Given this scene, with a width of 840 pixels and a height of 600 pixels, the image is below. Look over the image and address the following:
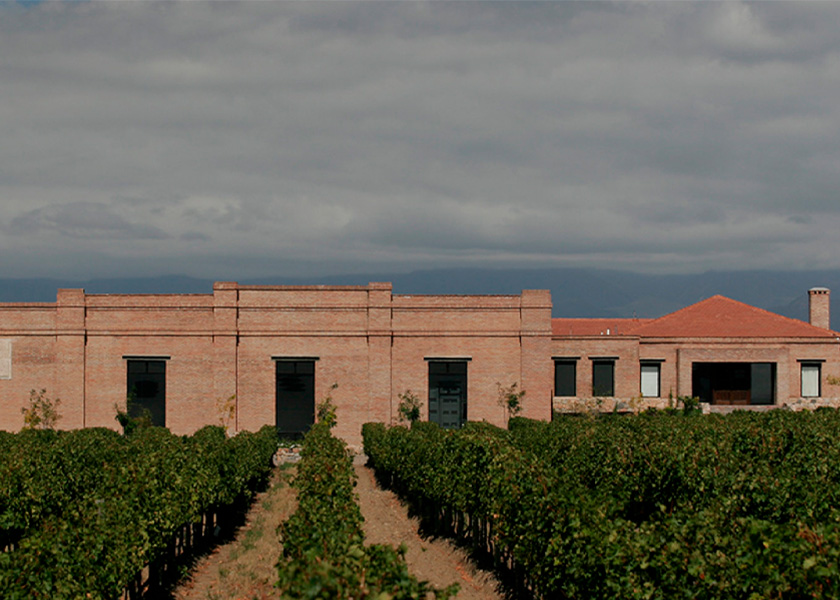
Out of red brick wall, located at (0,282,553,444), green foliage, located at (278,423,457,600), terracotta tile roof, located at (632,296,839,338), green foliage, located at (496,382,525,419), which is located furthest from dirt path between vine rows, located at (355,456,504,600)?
terracotta tile roof, located at (632,296,839,338)

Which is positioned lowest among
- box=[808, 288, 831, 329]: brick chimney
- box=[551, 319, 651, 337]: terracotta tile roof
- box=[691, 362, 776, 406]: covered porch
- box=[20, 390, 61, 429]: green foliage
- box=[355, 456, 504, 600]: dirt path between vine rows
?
box=[355, 456, 504, 600]: dirt path between vine rows

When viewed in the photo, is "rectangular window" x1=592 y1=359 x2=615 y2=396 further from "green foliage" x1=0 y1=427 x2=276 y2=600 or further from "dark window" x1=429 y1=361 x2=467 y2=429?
"green foliage" x1=0 y1=427 x2=276 y2=600

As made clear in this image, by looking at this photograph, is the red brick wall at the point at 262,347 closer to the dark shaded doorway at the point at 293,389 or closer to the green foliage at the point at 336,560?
the dark shaded doorway at the point at 293,389

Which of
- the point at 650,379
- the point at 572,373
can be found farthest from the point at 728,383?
the point at 572,373

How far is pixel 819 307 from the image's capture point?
160 feet

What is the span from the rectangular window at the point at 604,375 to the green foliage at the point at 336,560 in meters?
29.2

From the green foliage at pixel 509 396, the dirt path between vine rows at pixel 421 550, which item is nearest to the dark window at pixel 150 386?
the dirt path between vine rows at pixel 421 550

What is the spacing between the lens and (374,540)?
21.5m

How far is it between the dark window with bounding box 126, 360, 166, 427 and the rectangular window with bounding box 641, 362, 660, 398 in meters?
25.9

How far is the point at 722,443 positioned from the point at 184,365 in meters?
28.1

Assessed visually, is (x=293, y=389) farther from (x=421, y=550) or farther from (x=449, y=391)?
(x=421, y=550)

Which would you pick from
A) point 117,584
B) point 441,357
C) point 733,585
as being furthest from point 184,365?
point 733,585

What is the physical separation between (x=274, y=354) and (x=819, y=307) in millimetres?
34702

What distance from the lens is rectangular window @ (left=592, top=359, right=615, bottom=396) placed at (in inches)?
1639
